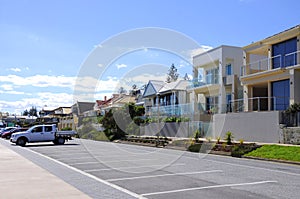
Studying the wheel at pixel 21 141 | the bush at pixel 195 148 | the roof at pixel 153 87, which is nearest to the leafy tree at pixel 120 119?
the roof at pixel 153 87

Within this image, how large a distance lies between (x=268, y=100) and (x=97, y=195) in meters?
24.4

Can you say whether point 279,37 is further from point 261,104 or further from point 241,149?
point 241,149

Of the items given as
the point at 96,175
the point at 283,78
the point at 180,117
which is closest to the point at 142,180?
the point at 96,175

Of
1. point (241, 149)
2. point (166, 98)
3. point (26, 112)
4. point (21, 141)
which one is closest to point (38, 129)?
point (21, 141)

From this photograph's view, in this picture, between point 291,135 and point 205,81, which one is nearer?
point 291,135

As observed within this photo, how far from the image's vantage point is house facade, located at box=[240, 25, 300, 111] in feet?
91.8

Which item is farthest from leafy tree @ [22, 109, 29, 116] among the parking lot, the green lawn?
the parking lot

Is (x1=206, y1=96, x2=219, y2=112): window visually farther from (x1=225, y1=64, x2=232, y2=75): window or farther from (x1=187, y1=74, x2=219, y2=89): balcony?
(x1=225, y1=64, x2=232, y2=75): window

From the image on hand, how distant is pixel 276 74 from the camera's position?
1163 inches

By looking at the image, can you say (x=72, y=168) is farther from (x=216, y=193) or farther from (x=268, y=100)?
(x=268, y=100)

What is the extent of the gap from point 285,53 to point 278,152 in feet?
39.3

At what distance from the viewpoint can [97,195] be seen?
369 inches

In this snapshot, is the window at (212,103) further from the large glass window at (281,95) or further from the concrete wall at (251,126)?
the large glass window at (281,95)

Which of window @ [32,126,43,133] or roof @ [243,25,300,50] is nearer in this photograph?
roof @ [243,25,300,50]
